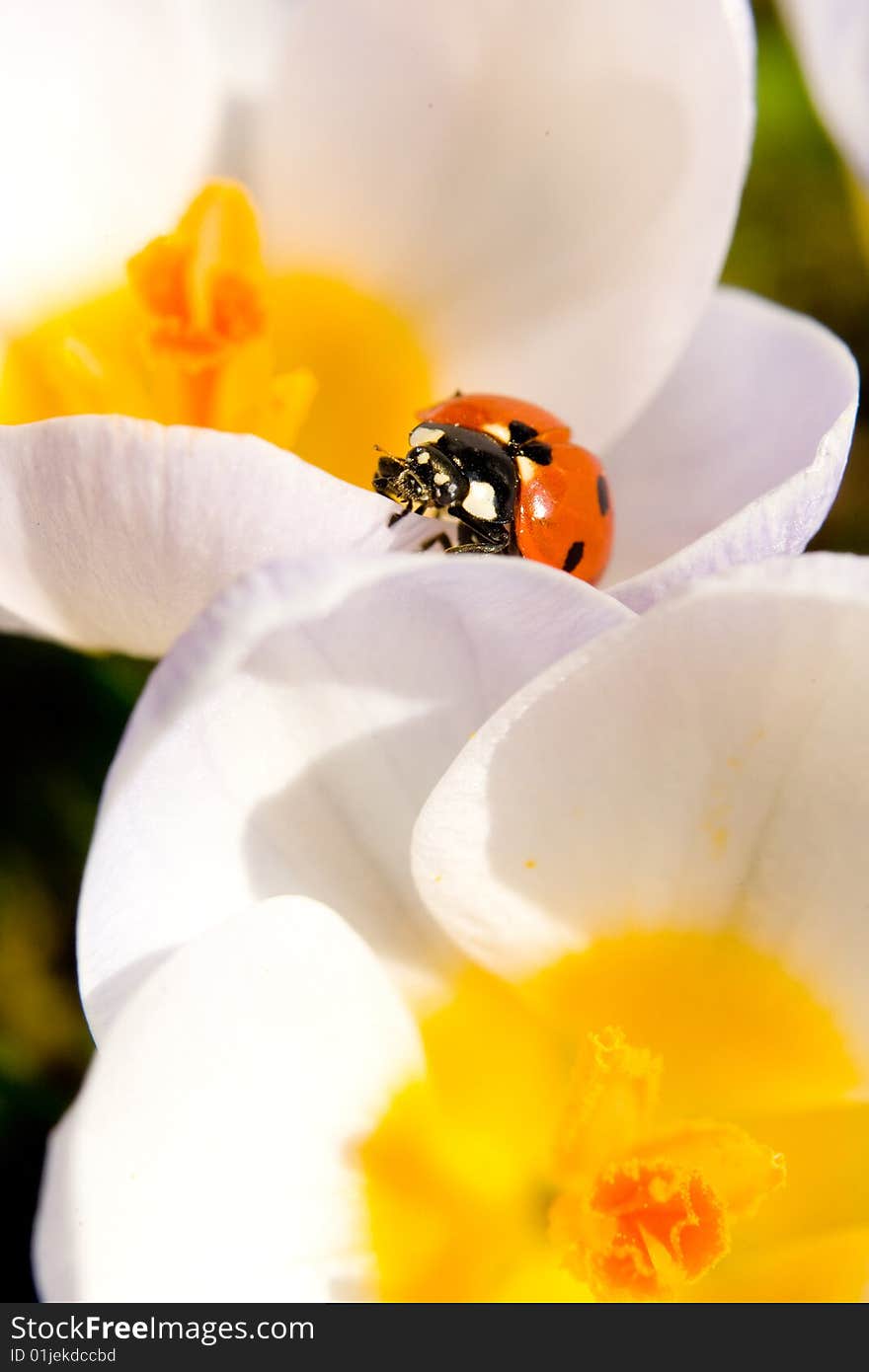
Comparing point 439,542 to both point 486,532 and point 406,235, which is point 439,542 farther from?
point 406,235

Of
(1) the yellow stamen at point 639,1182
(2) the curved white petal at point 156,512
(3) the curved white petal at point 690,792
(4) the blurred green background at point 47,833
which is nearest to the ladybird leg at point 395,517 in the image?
(2) the curved white petal at point 156,512

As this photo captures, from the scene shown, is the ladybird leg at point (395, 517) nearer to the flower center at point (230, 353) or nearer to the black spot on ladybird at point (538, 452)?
the black spot on ladybird at point (538, 452)

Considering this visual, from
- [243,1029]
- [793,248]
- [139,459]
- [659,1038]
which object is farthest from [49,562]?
[793,248]

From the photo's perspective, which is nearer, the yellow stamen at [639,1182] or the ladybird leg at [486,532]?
the yellow stamen at [639,1182]

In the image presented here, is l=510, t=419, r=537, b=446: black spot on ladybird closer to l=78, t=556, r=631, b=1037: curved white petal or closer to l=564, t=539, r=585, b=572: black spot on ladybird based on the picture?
l=564, t=539, r=585, b=572: black spot on ladybird

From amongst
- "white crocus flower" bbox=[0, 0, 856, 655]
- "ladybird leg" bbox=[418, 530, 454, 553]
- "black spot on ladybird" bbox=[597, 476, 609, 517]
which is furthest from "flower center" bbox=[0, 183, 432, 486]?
"black spot on ladybird" bbox=[597, 476, 609, 517]

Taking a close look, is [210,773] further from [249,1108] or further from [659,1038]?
[659,1038]
